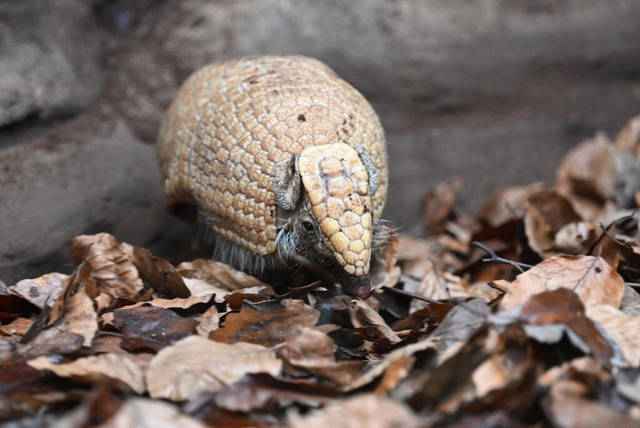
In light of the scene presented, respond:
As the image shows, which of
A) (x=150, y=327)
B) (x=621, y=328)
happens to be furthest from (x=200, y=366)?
(x=621, y=328)

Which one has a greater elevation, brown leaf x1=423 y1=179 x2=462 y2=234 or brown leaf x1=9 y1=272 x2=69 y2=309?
brown leaf x1=9 y1=272 x2=69 y2=309

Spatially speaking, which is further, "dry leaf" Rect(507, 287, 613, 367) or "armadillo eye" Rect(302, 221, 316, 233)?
"armadillo eye" Rect(302, 221, 316, 233)

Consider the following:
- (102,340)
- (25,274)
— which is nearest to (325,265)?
(102,340)

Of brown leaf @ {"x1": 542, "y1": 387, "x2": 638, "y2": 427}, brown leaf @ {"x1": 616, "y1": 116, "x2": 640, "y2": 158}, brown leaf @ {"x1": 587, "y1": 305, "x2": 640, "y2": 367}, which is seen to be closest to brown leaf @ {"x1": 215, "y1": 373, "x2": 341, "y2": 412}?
brown leaf @ {"x1": 542, "y1": 387, "x2": 638, "y2": 427}

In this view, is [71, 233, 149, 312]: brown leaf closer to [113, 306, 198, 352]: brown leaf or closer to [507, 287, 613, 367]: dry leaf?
[113, 306, 198, 352]: brown leaf

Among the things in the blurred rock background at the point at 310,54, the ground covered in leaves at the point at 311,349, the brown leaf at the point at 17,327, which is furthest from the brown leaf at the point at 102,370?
the blurred rock background at the point at 310,54

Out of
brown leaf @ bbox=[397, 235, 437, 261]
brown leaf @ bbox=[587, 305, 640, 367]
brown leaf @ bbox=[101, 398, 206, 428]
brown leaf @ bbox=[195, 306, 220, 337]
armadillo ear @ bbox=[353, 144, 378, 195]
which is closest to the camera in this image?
brown leaf @ bbox=[101, 398, 206, 428]

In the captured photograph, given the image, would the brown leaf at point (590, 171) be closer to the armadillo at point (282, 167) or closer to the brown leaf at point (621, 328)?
the armadillo at point (282, 167)
